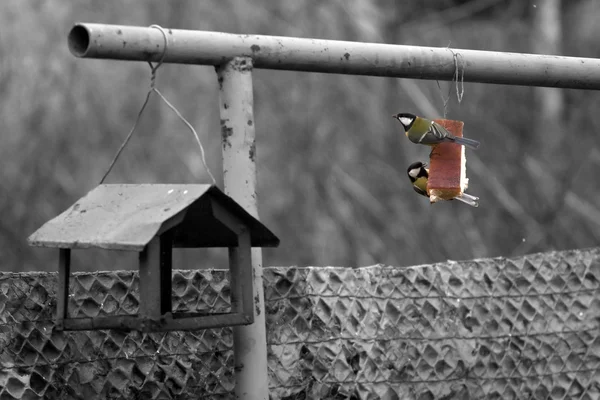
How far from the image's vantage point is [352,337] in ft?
12.6

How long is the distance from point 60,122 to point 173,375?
Answer: 7.20 metres

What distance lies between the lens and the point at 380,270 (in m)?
3.94

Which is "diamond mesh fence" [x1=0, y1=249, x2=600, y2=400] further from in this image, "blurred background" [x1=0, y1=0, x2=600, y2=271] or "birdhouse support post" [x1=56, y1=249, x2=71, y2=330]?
"blurred background" [x1=0, y1=0, x2=600, y2=271]

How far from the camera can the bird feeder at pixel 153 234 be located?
2.73m

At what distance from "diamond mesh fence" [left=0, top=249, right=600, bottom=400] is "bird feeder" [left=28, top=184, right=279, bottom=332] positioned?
0.29 metres

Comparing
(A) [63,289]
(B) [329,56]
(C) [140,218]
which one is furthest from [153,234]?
(B) [329,56]

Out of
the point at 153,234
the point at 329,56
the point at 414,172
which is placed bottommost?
the point at 153,234

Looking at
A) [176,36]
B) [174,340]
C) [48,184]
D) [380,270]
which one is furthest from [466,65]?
[48,184]

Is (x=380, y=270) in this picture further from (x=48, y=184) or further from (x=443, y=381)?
(x=48, y=184)

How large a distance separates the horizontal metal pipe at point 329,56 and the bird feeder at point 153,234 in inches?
16.7

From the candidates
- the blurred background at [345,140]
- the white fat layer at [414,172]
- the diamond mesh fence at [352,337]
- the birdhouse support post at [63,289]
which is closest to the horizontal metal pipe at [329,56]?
the white fat layer at [414,172]

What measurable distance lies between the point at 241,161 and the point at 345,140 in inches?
368

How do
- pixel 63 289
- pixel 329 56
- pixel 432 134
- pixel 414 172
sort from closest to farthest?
pixel 63 289 < pixel 329 56 < pixel 432 134 < pixel 414 172

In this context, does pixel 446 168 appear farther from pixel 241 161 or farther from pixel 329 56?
pixel 241 161
